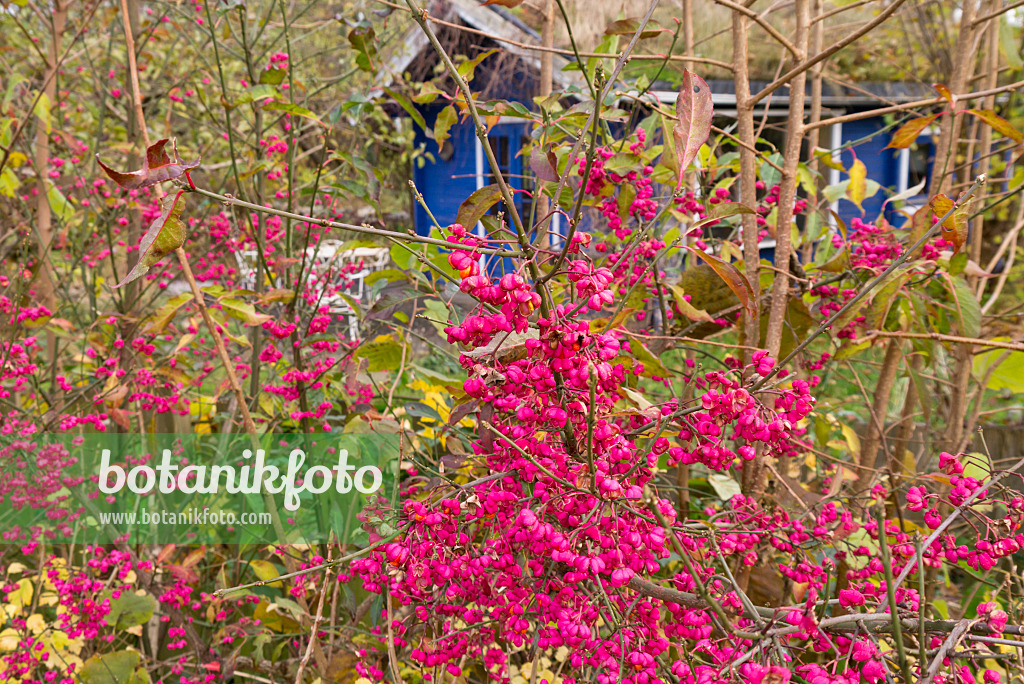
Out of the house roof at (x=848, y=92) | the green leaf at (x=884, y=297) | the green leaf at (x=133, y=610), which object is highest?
the house roof at (x=848, y=92)

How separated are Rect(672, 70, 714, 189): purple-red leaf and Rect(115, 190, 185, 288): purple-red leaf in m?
0.76

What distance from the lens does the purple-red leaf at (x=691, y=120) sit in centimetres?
113

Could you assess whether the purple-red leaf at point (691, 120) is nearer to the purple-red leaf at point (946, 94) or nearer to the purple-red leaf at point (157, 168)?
the purple-red leaf at point (946, 94)

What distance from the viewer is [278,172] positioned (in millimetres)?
2680

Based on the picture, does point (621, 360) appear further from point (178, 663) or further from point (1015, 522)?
point (178, 663)

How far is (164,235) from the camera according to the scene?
2.59 ft

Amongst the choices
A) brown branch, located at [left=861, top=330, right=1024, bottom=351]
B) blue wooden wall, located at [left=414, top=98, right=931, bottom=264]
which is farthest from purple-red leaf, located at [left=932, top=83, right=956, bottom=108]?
blue wooden wall, located at [left=414, top=98, right=931, bottom=264]

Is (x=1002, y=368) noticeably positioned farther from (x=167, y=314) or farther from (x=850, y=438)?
(x=167, y=314)

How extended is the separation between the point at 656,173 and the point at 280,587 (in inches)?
65.2

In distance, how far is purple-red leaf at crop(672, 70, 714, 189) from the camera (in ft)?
3.72

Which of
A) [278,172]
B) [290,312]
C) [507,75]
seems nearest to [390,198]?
[507,75]

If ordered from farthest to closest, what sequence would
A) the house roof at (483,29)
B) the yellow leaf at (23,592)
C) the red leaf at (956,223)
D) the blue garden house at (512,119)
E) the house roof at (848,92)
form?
the house roof at (848,92) → the blue garden house at (512,119) → the house roof at (483,29) → the yellow leaf at (23,592) → the red leaf at (956,223)

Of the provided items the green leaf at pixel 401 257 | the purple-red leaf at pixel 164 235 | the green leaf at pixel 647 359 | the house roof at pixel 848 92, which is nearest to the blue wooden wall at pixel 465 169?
the house roof at pixel 848 92

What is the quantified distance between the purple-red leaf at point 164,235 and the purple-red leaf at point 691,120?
2.49 feet
